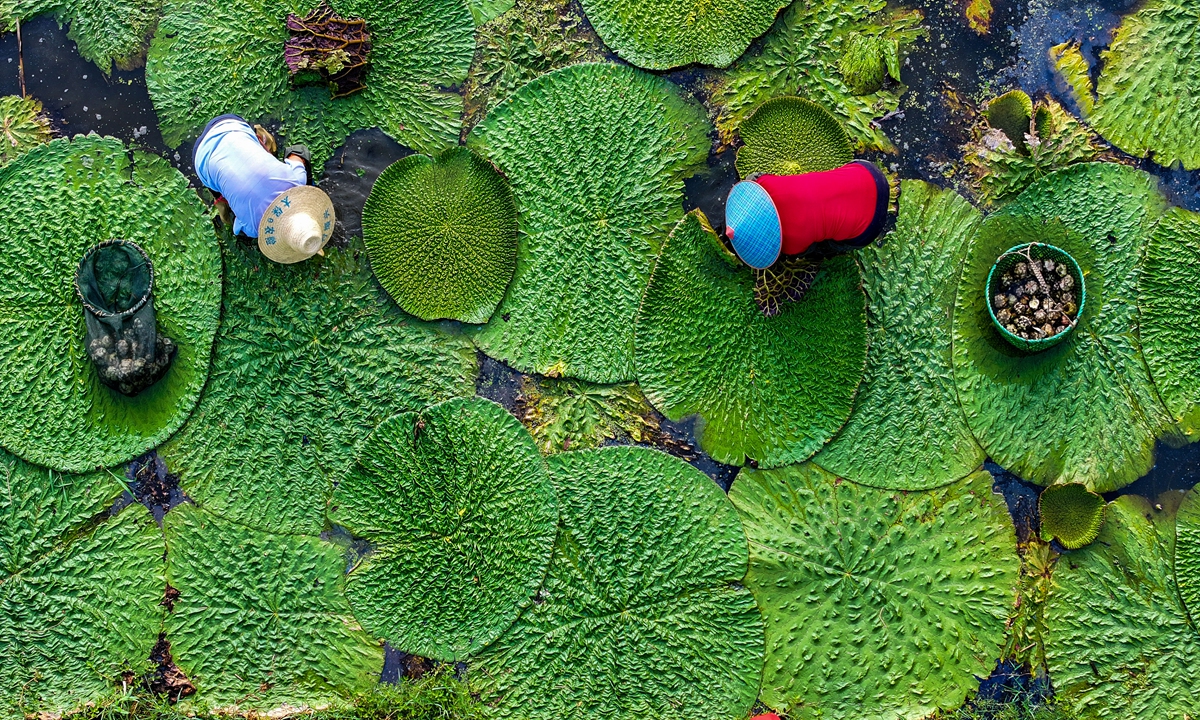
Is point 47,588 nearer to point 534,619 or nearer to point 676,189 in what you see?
point 534,619

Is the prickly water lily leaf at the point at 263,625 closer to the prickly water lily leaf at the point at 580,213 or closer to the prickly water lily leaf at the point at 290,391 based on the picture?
the prickly water lily leaf at the point at 290,391

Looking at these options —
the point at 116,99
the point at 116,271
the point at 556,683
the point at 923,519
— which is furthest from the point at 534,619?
the point at 116,99

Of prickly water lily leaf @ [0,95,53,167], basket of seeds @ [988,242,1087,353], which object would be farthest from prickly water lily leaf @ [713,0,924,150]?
prickly water lily leaf @ [0,95,53,167]

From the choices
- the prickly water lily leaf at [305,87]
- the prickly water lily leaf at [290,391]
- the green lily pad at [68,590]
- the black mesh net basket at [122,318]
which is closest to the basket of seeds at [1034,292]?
the prickly water lily leaf at [290,391]

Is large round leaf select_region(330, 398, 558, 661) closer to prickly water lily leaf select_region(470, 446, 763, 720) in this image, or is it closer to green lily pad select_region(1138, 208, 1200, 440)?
prickly water lily leaf select_region(470, 446, 763, 720)

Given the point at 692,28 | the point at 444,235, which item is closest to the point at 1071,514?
the point at 692,28

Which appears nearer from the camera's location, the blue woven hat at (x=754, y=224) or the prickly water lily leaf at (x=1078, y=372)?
the blue woven hat at (x=754, y=224)

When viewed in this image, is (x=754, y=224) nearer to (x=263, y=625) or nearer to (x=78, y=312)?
(x=263, y=625)
